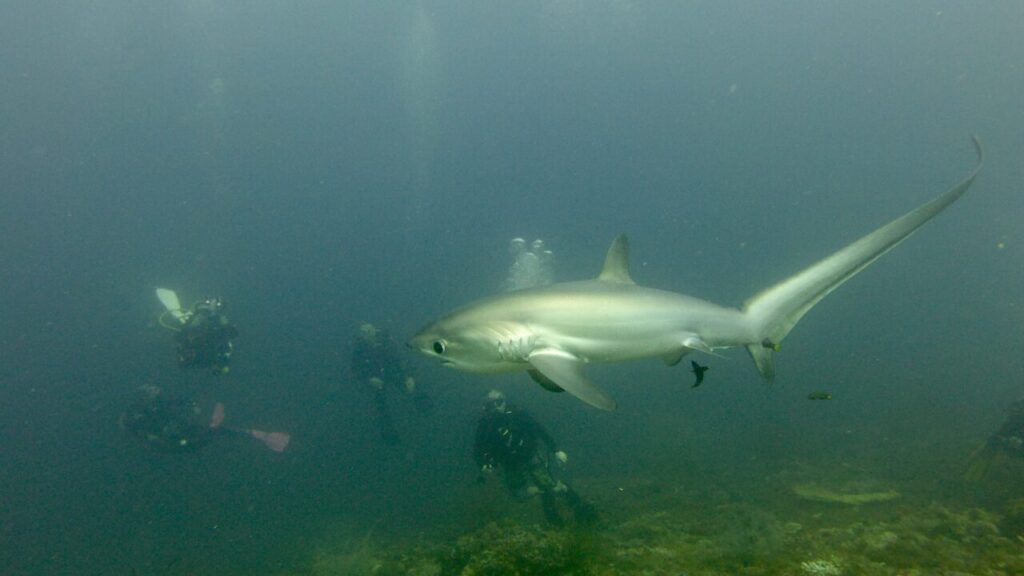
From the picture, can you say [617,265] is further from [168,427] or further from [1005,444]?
[168,427]

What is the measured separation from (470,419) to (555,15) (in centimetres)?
11715

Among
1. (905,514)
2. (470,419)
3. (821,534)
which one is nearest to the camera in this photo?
(821,534)

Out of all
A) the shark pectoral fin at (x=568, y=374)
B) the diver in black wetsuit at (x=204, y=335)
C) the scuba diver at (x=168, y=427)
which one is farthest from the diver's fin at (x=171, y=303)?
the shark pectoral fin at (x=568, y=374)

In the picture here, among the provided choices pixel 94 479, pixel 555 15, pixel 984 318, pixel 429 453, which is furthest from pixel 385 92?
pixel 984 318

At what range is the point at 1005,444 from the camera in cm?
1034

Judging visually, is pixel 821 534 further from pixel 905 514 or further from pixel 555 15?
pixel 555 15

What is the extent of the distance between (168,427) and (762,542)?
1784cm

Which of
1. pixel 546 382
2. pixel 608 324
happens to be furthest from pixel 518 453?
pixel 608 324

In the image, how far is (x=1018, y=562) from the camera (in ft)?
13.9

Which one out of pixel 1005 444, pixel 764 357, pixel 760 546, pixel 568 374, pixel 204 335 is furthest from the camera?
pixel 204 335

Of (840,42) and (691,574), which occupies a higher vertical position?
(840,42)

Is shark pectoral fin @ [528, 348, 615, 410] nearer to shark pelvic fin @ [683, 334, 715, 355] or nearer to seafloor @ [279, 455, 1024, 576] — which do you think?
shark pelvic fin @ [683, 334, 715, 355]

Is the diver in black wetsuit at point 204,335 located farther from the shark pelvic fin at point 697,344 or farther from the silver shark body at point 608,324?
the shark pelvic fin at point 697,344

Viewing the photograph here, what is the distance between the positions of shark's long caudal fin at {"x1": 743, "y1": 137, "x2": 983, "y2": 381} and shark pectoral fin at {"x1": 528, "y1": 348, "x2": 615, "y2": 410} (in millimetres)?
1544
